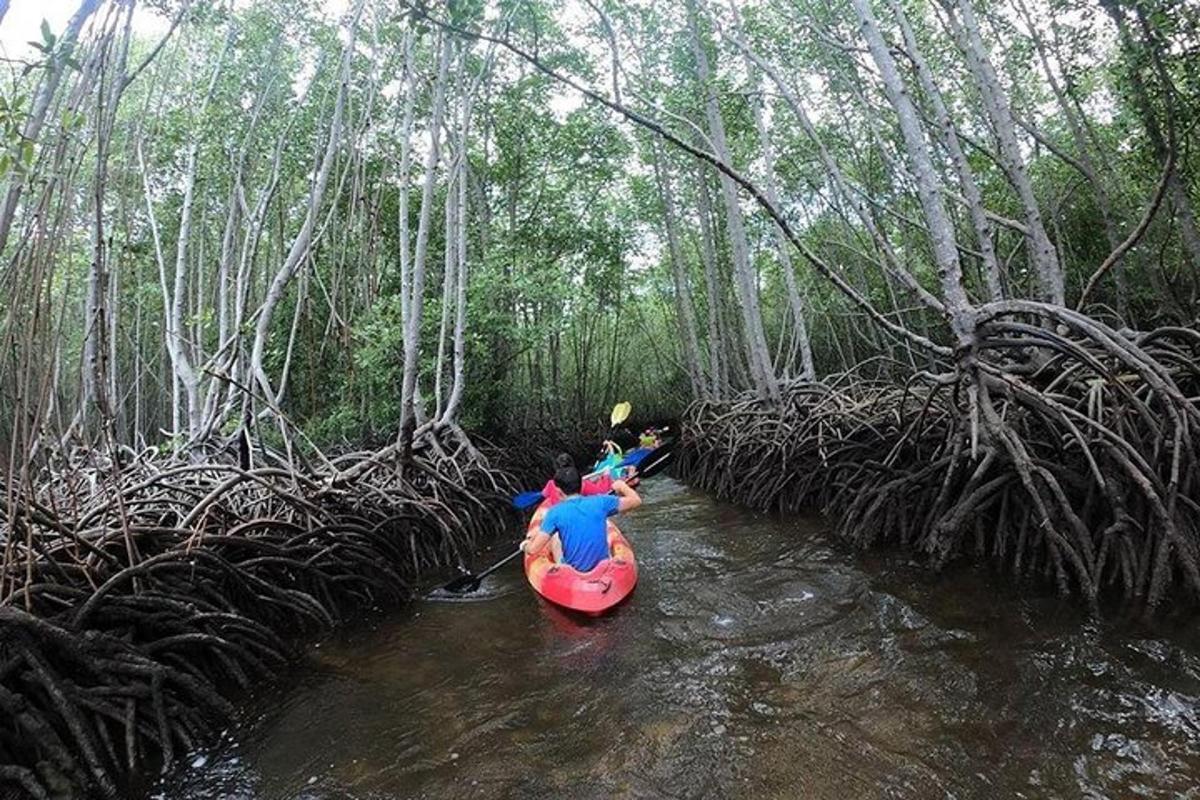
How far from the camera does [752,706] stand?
111 inches

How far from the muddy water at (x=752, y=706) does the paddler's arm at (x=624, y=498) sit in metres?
0.78

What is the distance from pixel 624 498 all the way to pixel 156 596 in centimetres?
299

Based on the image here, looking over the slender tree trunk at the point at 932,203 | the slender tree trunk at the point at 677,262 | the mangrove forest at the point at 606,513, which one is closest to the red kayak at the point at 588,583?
the mangrove forest at the point at 606,513

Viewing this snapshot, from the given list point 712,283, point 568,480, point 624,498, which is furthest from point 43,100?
point 712,283

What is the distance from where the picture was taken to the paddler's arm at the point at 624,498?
16.0 feet

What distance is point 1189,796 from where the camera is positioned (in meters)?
1.95

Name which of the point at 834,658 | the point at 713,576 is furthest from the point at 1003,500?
the point at 713,576

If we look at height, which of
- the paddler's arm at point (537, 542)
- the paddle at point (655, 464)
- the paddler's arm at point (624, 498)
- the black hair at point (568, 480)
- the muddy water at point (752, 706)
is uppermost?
the black hair at point (568, 480)

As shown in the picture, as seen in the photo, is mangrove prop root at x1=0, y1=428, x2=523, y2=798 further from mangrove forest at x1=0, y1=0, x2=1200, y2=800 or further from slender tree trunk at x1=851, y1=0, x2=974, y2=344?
slender tree trunk at x1=851, y1=0, x2=974, y2=344

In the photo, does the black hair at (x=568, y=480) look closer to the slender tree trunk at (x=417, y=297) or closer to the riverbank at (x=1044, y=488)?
the slender tree trunk at (x=417, y=297)

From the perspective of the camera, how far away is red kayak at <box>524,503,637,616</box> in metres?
4.27

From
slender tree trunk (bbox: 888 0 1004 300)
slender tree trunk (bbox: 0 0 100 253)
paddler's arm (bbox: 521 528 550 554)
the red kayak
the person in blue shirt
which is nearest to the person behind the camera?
slender tree trunk (bbox: 0 0 100 253)

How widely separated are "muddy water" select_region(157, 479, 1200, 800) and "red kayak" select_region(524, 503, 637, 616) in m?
0.14

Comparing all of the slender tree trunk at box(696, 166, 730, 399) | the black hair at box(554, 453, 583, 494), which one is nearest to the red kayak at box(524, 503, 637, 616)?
the black hair at box(554, 453, 583, 494)
